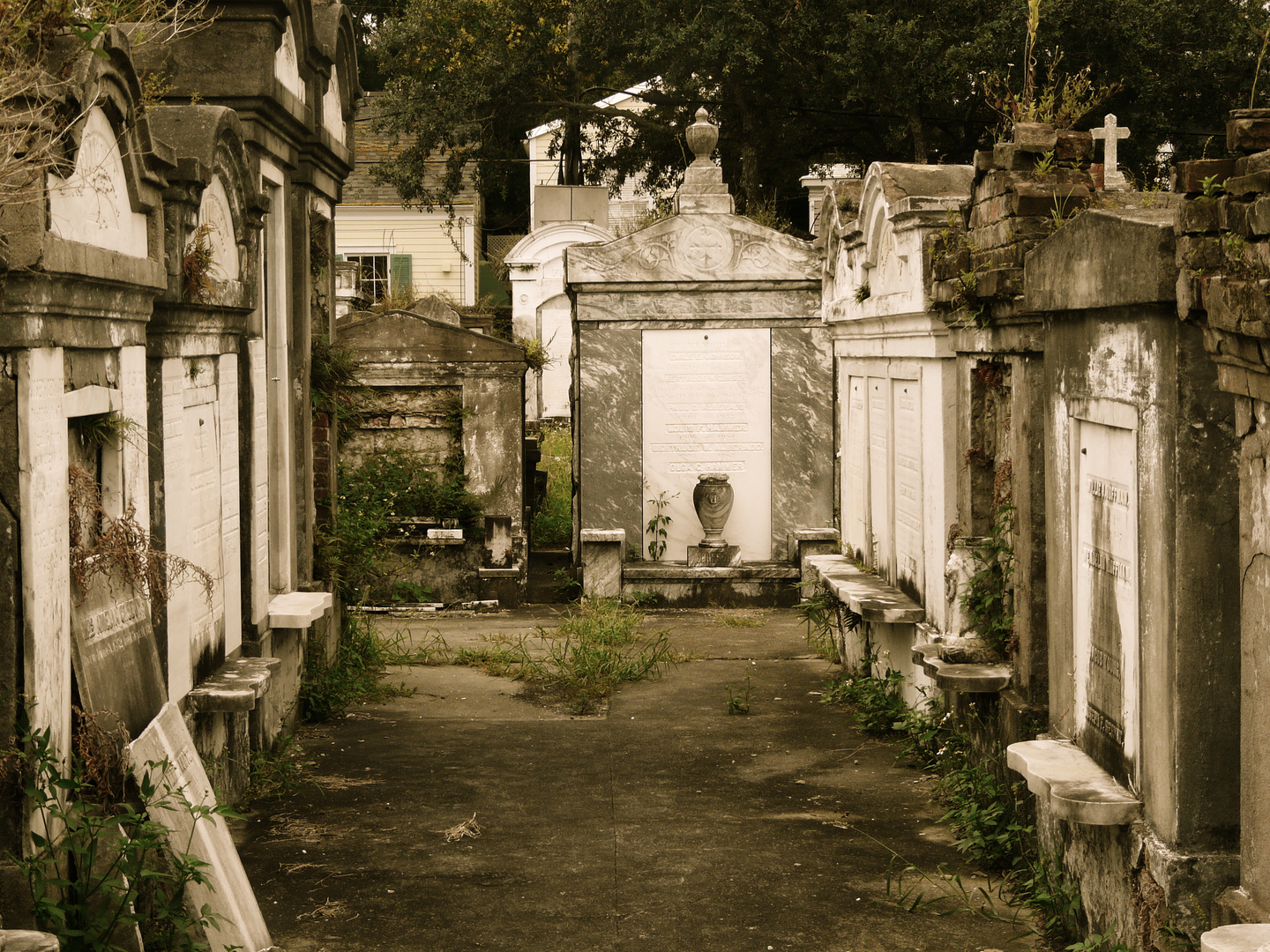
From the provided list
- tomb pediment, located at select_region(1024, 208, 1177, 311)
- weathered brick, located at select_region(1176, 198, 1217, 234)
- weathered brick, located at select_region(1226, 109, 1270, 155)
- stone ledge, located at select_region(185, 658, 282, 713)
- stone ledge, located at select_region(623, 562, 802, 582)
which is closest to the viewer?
weathered brick, located at select_region(1226, 109, 1270, 155)

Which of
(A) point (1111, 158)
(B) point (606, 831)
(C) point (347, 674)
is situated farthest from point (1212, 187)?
(C) point (347, 674)

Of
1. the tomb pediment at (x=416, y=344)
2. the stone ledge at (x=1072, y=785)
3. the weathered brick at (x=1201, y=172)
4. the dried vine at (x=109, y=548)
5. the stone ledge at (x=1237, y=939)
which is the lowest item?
the stone ledge at (x=1237, y=939)

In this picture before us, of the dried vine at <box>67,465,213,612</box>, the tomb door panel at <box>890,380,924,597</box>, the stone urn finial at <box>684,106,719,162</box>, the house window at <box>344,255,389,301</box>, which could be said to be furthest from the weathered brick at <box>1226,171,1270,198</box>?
the house window at <box>344,255,389,301</box>

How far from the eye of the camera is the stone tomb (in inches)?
442

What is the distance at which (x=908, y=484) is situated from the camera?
7.36 metres

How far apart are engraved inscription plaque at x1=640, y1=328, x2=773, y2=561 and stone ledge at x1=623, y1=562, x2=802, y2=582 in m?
0.38

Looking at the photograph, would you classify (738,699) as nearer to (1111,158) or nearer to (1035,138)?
(1035,138)

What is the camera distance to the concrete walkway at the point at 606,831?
15.3 feet

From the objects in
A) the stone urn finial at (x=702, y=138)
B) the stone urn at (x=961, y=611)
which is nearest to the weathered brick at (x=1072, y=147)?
the stone urn at (x=961, y=611)

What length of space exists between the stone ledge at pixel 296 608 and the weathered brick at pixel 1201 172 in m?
4.84

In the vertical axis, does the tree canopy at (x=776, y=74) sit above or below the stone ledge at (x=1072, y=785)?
above

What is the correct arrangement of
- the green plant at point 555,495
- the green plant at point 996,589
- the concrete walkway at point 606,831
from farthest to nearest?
1. the green plant at point 555,495
2. the green plant at point 996,589
3. the concrete walkway at point 606,831

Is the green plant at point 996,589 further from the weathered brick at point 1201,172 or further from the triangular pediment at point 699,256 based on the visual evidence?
the triangular pediment at point 699,256

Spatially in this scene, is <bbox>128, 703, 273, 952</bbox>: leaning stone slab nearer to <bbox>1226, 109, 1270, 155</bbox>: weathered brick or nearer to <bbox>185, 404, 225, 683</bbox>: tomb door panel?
<bbox>185, 404, 225, 683</bbox>: tomb door panel
